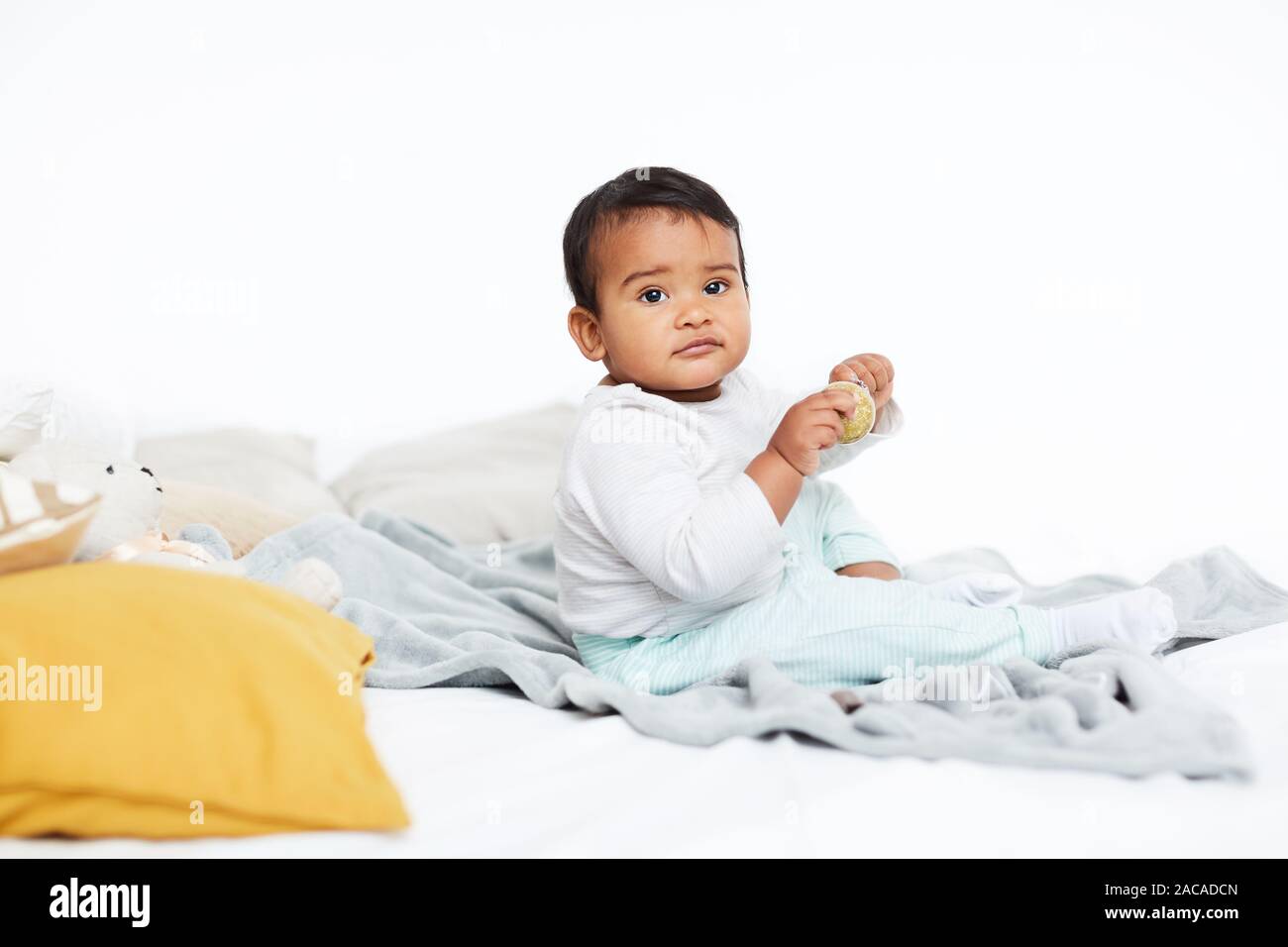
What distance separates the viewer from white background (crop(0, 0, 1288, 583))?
2768 millimetres

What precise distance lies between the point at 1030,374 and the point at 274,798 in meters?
2.29

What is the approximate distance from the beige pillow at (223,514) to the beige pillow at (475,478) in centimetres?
26

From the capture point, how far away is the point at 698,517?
125 cm

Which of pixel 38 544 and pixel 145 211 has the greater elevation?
pixel 145 211

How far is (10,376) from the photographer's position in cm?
→ 143

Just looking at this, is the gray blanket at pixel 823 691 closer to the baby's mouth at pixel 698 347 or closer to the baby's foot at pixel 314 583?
the baby's foot at pixel 314 583

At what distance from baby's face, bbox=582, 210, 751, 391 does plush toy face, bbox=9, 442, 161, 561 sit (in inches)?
21.5

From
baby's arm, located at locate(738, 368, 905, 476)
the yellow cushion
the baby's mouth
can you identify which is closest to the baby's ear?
the baby's mouth

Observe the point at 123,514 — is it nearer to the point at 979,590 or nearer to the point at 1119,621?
the point at 979,590

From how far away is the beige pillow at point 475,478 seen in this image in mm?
2150

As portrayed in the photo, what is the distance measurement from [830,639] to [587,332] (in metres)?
0.48

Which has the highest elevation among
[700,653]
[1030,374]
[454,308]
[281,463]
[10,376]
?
[454,308]
